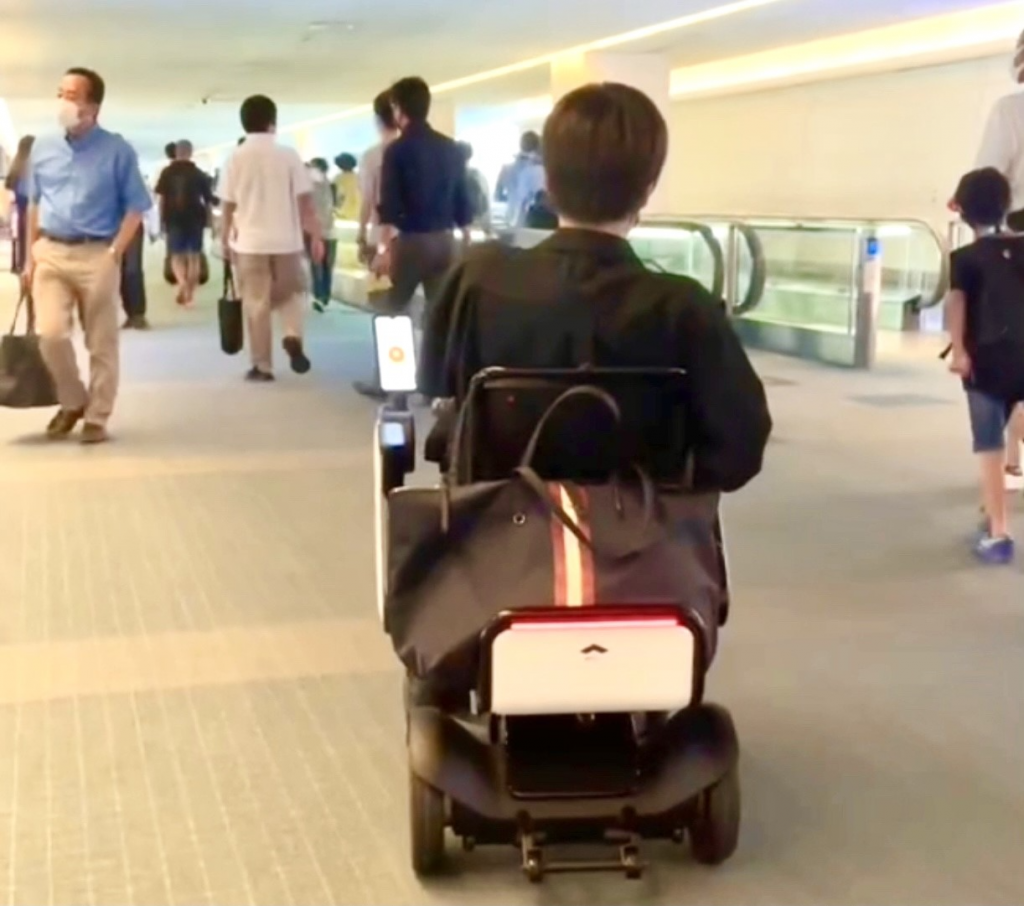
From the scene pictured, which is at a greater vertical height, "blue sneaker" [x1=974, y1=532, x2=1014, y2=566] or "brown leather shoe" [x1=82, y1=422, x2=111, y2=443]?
"brown leather shoe" [x1=82, y1=422, x2=111, y2=443]

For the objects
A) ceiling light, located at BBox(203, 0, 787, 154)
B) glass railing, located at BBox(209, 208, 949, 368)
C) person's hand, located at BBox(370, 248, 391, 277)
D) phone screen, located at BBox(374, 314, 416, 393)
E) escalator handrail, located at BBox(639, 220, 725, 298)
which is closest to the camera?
phone screen, located at BBox(374, 314, 416, 393)

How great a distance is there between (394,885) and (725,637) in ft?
5.09

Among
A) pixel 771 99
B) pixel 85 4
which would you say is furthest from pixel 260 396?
pixel 771 99

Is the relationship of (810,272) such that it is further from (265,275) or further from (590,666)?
(590,666)

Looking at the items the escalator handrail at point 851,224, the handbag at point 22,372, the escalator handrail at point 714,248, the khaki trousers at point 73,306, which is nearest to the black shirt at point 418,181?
the khaki trousers at point 73,306

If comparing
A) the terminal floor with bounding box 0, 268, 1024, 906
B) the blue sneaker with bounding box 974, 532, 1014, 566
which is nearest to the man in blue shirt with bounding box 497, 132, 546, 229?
the terminal floor with bounding box 0, 268, 1024, 906

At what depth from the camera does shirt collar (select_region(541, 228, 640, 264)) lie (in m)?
2.39

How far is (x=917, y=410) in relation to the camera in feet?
24.9

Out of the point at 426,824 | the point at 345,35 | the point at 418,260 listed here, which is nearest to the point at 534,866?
the point at 426,824

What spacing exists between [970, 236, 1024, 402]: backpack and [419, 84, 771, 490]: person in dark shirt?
7.75 ft

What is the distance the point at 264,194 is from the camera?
312 inches

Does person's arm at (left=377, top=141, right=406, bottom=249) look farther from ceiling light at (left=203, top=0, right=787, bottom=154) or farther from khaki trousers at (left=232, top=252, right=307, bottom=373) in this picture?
ceiling light at (left=203, top=0, right=787, bottom=154)

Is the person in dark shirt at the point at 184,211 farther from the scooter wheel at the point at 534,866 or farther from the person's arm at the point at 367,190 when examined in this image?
the scooter wheel at the point at 534,866

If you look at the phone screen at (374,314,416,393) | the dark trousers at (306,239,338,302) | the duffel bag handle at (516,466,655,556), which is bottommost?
the dark trousers at (306,239,338,302)
